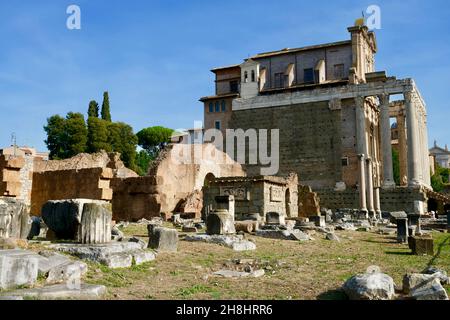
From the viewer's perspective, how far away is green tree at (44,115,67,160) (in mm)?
47062

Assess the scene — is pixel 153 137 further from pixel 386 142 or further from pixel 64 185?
pixel 64 185

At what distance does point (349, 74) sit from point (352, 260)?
31.1m

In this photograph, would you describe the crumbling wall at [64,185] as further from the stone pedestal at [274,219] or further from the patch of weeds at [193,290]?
the patch of weeds at [193,290]

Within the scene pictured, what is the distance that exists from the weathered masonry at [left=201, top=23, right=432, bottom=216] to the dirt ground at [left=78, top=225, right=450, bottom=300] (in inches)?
851

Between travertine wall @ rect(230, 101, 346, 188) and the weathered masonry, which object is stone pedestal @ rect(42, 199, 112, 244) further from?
travertine wall @ rect(230, 101, 346, 188)

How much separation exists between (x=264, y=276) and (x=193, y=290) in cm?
147

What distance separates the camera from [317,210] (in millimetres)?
26969

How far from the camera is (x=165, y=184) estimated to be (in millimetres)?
24062

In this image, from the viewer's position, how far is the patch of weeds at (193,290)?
524 centimetres

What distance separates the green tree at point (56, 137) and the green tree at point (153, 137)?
53.4ft

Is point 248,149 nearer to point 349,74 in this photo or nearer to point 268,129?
point 268,129

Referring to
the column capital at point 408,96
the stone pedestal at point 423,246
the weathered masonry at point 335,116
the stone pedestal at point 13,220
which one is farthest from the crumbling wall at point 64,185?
the column capital at point 408,96
